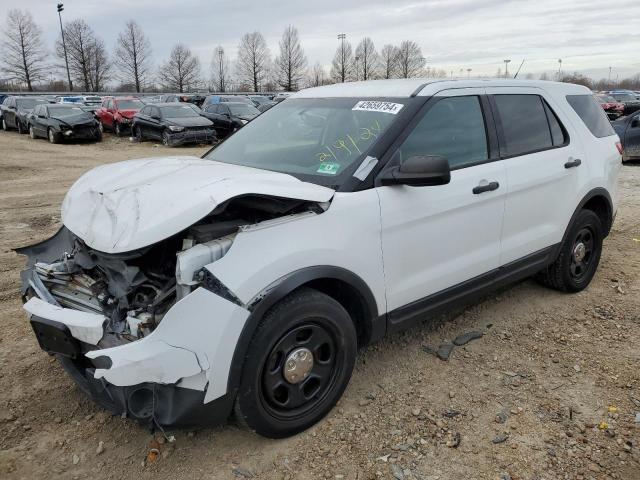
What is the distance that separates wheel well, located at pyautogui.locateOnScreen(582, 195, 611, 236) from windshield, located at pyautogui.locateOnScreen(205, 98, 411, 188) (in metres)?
2.41

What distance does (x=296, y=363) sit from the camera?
2656mm

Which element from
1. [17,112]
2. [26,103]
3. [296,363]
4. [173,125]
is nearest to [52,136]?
[173,125]

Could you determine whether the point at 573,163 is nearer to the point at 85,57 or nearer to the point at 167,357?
the point at 167,357

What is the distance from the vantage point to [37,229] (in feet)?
22.5

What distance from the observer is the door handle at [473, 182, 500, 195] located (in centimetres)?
335

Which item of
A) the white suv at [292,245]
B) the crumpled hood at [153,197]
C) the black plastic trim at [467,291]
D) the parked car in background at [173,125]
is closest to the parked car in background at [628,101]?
the parked car in background at [173,125]

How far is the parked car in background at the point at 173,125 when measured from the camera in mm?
17703

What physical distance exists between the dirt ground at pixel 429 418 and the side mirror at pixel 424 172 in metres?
1.35

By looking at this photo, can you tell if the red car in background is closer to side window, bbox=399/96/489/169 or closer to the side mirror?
side window, bbox=399/96/489/169

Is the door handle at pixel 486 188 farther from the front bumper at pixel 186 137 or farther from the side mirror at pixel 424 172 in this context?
the front bumper at pixel 186 137

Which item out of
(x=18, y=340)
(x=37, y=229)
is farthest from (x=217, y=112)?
(x=18, y=340)

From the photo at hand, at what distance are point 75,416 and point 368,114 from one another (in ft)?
8.39

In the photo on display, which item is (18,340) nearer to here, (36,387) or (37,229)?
(36,387)

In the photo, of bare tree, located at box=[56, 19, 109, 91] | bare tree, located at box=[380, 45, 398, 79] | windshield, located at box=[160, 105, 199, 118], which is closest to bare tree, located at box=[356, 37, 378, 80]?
bare tree, located at box=[380, 45, 398, 79]
